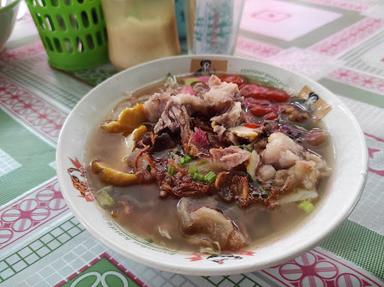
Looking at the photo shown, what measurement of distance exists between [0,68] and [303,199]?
53.9 inches

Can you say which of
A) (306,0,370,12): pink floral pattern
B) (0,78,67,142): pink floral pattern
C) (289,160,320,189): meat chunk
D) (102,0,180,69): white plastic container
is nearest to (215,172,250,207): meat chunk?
(289,160,320,189): meat chunk

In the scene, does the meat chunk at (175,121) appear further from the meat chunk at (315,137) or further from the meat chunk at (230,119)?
the meat chunk at (315,137)

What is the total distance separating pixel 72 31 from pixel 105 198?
0.87 meters

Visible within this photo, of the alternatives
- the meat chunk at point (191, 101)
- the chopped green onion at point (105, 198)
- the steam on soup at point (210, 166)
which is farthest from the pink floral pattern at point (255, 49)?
the chopped green onion at point (105, 198)

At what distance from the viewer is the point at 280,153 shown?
2.86 ft

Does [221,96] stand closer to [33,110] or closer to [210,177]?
[210,177]

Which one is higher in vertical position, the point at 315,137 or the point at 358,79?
the point at 315,137

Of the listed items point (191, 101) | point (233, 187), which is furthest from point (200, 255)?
point (191, 101)

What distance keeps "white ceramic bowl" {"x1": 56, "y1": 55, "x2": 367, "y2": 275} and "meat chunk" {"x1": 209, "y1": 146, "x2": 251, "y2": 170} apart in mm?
190

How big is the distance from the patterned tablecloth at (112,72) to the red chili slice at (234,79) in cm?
39

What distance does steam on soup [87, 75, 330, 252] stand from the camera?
78 centimetres

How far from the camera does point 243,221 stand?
0.79 m

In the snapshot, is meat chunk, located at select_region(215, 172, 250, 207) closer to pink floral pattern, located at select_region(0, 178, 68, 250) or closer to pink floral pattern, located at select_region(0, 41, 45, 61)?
pink floral pattern, located at select_region(0, 178, 68, 250)

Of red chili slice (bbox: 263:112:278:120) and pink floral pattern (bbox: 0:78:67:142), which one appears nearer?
→ red chili slice (bbox: 263:112:278:120)
